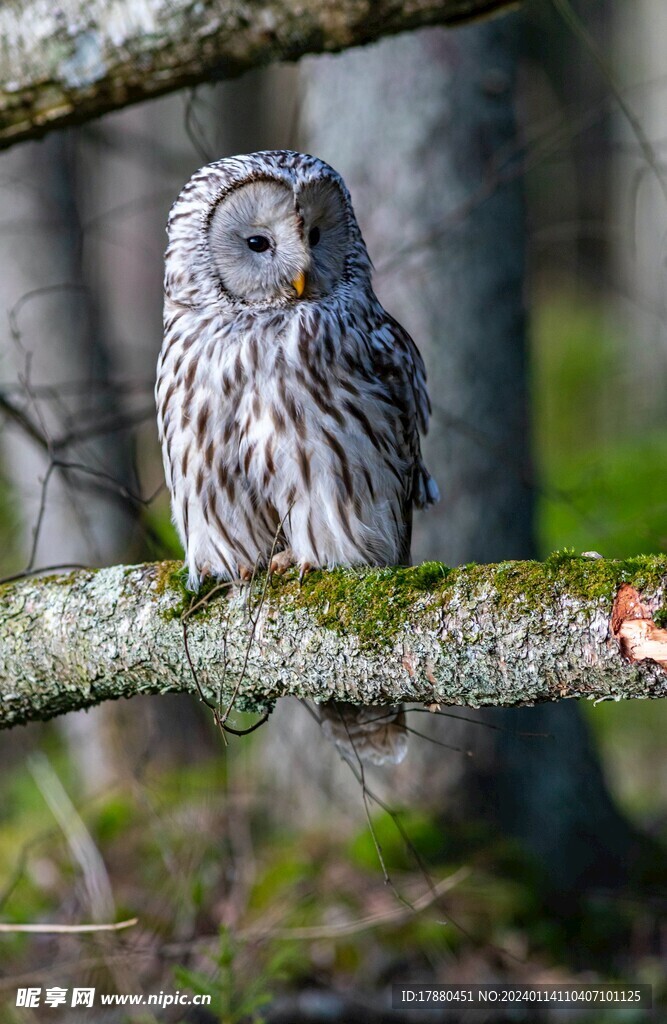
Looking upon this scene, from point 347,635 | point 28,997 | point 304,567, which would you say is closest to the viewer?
point 347,635

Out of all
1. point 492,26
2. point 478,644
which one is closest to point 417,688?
point 478,644

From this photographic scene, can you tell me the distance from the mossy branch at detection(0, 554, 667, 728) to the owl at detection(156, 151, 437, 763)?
320mm

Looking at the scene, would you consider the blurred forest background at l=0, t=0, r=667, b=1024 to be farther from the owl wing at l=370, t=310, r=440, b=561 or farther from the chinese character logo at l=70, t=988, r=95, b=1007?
the owl wing at l=370, t=310, r=440, b=561

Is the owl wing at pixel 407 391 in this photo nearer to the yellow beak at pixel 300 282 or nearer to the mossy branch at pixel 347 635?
the yellow beak at pixel 300 282

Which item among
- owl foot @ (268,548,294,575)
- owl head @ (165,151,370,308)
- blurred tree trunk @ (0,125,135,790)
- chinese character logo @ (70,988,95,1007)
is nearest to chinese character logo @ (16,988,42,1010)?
chinese character logo @ (70,988,95,1007)

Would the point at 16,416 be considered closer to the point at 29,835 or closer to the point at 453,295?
the point at 453,295

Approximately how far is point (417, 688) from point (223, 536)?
1148mm

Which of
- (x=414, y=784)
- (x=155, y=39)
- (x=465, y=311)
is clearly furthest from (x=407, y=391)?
(x=414, y=784)

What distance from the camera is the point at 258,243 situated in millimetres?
3533

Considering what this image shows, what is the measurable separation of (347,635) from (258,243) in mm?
1513

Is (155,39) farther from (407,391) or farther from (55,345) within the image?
(55,345)

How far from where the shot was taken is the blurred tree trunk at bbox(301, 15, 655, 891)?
526cm

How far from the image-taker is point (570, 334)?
1777 cm

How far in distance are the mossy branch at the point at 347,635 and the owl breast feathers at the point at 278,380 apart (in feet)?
1.26
